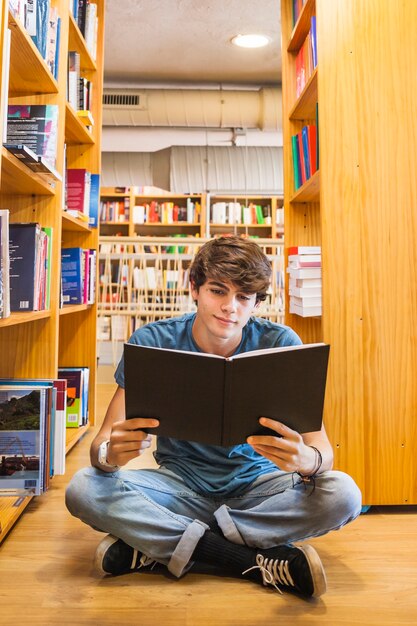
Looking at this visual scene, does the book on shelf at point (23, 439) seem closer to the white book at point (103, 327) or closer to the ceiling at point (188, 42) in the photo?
the ceiling at point (188, 42)

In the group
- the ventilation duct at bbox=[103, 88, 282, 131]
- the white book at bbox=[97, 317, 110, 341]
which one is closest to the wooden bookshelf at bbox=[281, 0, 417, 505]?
the ventilation duct at bbox=[103, 88, 282, 131]

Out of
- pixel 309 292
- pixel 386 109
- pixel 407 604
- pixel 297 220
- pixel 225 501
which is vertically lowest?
pixel 407 604

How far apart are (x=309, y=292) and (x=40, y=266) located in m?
1.01

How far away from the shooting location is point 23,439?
148 cm

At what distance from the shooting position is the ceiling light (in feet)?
13.9

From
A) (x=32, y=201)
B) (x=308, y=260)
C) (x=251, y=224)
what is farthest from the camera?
(x=251, y=224)

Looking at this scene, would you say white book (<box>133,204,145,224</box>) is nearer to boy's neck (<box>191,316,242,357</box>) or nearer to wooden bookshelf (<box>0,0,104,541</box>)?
wooden bookshelf (<box>0,0,104,541</box>)

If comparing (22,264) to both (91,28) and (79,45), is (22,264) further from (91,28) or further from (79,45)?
(91,28)

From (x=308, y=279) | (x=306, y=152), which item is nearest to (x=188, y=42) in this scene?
(x=306, y=152)

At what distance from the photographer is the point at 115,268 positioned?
6.56 m

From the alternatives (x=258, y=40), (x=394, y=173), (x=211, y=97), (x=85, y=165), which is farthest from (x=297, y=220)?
(x=211, y=97)

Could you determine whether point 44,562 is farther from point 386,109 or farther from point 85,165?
point 85,165

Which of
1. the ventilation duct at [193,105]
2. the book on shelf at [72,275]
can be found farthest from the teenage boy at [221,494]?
the ventilation duct at [193,105]

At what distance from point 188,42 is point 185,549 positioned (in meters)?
4.30
